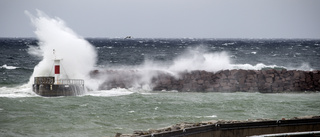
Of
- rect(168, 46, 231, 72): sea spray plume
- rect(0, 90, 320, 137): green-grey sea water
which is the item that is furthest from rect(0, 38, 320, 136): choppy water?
rect(168, 46, 231, 72): sea spray plume

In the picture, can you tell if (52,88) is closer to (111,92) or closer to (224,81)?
(111,92)

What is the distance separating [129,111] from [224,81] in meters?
12.8

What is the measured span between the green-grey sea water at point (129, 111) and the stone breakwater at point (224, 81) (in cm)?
362

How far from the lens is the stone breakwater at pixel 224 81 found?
34.9 meters

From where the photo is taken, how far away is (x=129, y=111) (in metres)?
23.8

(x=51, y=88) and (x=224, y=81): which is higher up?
Answer: (x=224, y=81)

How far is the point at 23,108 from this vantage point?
24.1 metres

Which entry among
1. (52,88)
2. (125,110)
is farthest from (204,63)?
(125,110)

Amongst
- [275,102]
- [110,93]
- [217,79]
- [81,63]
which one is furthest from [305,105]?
[81,63]

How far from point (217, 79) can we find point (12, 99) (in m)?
14.5

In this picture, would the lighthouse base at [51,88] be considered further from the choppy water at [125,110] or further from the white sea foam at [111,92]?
the white sea foam at [111,92]

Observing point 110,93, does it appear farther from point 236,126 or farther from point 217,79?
point 236,126

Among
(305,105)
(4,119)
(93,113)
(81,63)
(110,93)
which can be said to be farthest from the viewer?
(81,63)

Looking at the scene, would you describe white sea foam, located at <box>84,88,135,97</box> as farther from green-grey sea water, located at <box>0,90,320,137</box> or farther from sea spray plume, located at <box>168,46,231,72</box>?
sea spray plume, located at <box>168,46,231,72</box>
